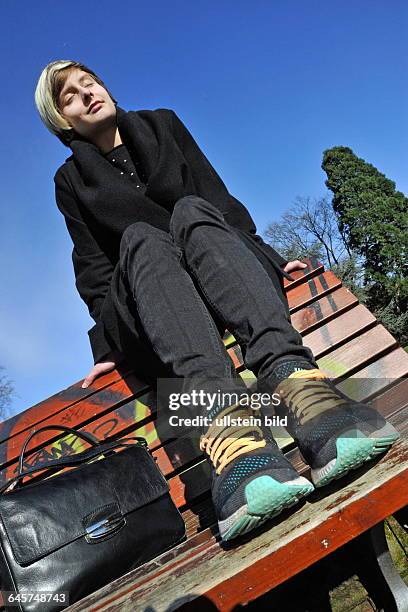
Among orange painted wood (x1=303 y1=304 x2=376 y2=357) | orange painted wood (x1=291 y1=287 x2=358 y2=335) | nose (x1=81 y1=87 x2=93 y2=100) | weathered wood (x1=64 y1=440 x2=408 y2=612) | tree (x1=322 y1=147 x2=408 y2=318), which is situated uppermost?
tree (x1=322 y1=147 x2=408 y2=318)

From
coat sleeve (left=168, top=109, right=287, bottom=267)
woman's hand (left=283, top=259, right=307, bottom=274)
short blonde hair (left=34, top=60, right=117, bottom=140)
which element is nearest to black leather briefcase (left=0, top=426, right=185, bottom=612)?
coat sleeve (left=168, top=109, right=287, bottom=267)

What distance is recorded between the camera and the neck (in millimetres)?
2480

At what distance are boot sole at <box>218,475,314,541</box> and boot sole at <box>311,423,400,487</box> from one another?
47 mm

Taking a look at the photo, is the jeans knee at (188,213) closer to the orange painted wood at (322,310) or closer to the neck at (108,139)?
the orange painted wood at (322,310)

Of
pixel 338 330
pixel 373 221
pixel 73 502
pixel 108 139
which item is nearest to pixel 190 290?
pixel 73 502

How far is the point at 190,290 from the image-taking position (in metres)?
1.49

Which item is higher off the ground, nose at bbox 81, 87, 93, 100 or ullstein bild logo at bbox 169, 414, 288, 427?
nose at bbox 81, 87, 93, 100

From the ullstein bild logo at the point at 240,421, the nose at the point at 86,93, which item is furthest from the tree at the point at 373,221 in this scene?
the ullstein bild logo at the point at 240,421

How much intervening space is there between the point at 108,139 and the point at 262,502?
2.06m

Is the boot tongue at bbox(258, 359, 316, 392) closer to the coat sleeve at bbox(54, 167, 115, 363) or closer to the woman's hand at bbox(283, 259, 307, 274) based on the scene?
the coat sleeve at bbox(54, 167, 115, 363)

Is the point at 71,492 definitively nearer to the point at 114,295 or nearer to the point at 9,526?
the point at 9,526

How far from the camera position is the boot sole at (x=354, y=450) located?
3.28 ft

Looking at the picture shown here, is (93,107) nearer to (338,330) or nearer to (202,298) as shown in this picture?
(202,298)

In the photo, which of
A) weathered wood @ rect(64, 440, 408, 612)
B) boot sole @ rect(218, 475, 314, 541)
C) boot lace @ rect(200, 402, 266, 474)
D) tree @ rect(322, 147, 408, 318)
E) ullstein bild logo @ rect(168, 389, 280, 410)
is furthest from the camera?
tree @ rect(322, 147, 408, 318)
